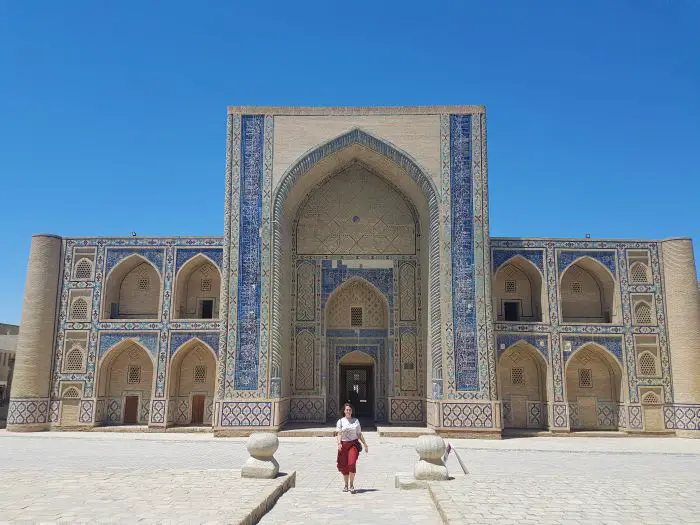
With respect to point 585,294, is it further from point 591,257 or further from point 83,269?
point 83,269

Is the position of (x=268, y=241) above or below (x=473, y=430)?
above

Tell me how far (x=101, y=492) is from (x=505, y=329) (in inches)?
467

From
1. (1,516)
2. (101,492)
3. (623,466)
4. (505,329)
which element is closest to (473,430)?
(505,329)

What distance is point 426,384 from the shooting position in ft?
52.6

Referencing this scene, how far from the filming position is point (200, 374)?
17.0m

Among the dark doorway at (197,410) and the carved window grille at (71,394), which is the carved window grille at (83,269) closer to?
the carved window grille at (71,394)

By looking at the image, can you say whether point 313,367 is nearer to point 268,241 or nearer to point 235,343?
point 235,343

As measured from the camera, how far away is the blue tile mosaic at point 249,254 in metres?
14.7

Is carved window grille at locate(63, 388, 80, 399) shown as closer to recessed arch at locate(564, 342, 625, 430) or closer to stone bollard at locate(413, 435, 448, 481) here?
stone bollard at locate(413, 435, 448, 481)

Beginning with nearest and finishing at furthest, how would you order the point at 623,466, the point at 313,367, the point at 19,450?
1. the point at 623,466
2. the point at 19,450
3. the point at 313,367

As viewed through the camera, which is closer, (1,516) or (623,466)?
(1,516)

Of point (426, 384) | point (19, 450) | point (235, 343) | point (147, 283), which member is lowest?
point (19, 450)

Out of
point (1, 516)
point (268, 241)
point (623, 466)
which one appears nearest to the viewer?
point (1, 516)

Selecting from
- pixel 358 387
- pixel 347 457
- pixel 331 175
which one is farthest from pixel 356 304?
pixel 347 457
